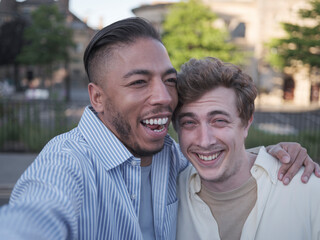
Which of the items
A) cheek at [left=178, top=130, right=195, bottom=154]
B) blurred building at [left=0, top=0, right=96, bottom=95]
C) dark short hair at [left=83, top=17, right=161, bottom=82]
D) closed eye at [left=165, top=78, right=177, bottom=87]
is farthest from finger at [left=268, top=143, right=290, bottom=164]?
blurred building at [left=0, top=0, right=96, bottom=95]

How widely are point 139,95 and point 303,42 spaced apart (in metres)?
12.5

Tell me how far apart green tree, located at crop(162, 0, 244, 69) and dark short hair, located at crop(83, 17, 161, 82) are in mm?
16737

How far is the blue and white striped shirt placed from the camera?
1.21 meters

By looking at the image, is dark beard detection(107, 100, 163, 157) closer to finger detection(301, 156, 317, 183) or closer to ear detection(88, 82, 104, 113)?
ear detection(88, 82, 104, 113)

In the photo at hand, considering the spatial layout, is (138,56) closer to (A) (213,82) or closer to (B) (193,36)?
(A) (213,82)

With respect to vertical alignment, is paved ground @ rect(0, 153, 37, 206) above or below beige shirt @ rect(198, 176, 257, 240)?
below

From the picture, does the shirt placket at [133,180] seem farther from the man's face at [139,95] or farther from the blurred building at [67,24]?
the blurred building at [67,24]

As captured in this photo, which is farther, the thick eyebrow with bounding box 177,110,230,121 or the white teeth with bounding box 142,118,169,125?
the thick eyebrow with bounding box 177,110,230,121

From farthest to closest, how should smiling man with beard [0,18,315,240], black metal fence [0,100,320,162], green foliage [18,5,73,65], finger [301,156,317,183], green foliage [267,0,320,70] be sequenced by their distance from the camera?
1. green foliage [18,5,73,65]
2. green foliage [267,0,320,70]
3. black metal fence [0,100,320,162]
4. finger [301,156,317,183]
5. smiling man with beard [0,18,315,240]

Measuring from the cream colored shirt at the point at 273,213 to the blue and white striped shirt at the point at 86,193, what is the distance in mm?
163

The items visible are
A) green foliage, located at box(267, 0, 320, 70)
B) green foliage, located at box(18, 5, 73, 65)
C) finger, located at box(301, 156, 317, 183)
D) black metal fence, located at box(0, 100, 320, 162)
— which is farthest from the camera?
green foliage, located at box(18, 5, 73, 65)

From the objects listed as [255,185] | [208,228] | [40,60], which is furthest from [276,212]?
[40,60]

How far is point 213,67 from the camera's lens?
2223mm

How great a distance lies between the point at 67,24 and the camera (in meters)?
26.5
